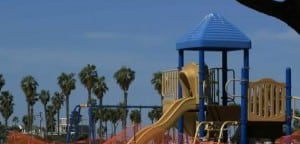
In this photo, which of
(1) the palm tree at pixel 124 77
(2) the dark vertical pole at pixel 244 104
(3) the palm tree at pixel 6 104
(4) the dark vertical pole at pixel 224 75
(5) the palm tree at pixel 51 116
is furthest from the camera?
(5) the palm tree at pixel 51 116

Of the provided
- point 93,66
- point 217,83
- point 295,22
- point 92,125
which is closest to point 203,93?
point 217,83

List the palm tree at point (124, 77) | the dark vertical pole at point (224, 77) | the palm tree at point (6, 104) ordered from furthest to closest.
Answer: the palm tree at point (6, 104) → the palm tree at point (124, 77) → the dark vertical pole at point (224, 77)

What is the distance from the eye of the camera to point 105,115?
12900 cm

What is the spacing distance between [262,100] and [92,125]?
6.76 meters

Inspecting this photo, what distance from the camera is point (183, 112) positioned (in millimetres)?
22156

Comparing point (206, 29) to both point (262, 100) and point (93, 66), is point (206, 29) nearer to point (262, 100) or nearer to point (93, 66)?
point (262, 100)

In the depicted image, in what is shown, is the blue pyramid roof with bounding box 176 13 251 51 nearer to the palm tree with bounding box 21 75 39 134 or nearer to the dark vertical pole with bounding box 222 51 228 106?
the dark vertical pole with bounding box 222 51 228 106

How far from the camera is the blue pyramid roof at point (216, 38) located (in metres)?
22.2

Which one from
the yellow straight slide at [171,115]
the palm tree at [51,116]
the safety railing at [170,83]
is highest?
the safety railing at [170,83]

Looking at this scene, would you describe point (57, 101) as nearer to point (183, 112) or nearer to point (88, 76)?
point (88, 76)

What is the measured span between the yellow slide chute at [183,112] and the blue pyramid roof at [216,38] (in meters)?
0.68

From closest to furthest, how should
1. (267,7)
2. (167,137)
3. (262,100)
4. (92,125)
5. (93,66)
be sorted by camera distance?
(267,7)
(262,100)
(167,137)
(92,125)
(93,66)

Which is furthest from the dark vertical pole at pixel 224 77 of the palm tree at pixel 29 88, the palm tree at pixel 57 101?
the palm tree at pixel 57 101

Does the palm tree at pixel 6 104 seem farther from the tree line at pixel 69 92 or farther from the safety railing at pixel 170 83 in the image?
the safety railing at pixel 170 83
